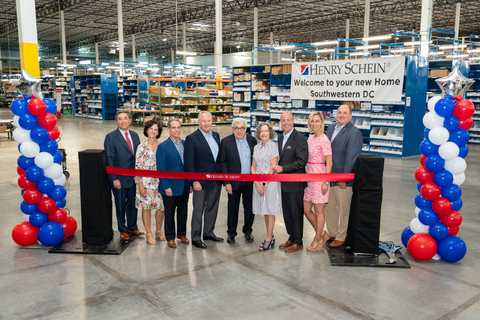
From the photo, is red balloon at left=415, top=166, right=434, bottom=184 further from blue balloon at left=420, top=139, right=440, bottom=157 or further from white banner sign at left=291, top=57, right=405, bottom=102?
white banner sign at left=291, top=57, right=405, bottom=102

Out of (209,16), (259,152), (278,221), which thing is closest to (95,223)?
(259,152)

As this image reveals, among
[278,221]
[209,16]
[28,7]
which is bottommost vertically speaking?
[278,221]

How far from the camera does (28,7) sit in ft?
36.5

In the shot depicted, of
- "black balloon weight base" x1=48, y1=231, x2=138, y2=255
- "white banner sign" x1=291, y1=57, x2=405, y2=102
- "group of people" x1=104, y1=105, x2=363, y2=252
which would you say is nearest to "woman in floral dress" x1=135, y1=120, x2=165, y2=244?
"group of people" x1=104, y1=105, x2=363, y2=252

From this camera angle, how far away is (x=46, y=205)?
4.54 metres

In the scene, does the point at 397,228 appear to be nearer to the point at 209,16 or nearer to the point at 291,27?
the point at 209,16

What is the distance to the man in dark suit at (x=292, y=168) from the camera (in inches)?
165

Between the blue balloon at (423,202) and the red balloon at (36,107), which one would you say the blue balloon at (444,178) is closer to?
the blue balloon at (423,202)

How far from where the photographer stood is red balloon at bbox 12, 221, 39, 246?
15.0ft

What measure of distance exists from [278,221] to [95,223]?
2.52 metres

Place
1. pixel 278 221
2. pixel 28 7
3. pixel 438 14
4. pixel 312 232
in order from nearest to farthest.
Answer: pixel 312 232 < pixel 278 221 < pixel 28 7 < pixel 438 14

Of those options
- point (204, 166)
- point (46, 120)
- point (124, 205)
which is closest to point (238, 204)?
point (204, 166)

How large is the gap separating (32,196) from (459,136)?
4.68 meters

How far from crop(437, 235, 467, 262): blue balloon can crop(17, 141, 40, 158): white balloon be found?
458 cm
